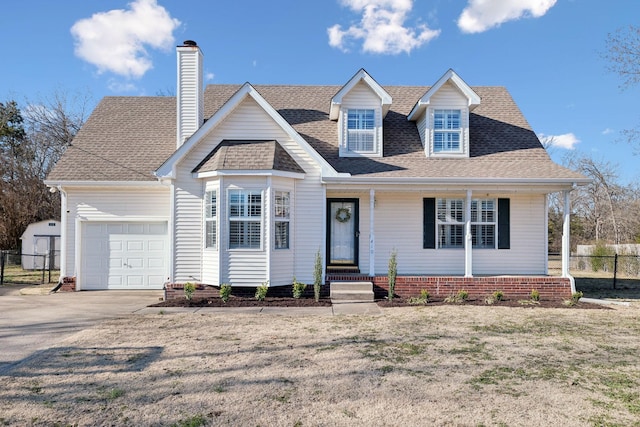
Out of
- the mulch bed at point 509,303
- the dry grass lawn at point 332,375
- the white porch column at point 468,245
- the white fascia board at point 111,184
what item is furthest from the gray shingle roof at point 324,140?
the dry grass lawn at point 332,375

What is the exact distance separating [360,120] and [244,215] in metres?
4.68

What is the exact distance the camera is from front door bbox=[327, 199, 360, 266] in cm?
1223

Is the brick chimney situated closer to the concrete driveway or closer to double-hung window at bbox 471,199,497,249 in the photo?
the concrete driveway

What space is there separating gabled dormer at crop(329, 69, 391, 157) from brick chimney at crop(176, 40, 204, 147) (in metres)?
4.00

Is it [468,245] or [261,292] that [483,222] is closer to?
[468,245]

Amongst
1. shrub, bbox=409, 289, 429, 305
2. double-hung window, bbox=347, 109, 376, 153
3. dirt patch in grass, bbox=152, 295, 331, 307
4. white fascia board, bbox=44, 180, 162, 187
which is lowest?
dirt patch in grass, bbox=152, 295, 331, 307

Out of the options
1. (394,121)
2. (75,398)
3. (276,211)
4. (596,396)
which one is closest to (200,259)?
(276,211)

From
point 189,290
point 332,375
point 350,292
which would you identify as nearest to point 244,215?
point 189,290

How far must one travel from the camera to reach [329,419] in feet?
12.8

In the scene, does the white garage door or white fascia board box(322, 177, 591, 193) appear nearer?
white fascia board box(322, 177, 591, 193)

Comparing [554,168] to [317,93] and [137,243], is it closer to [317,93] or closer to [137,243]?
[317,93]

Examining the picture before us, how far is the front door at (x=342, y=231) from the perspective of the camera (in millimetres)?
12227

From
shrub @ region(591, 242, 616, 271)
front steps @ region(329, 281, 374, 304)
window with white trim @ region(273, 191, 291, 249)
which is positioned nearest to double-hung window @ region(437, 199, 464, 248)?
front steps @ region(329, 281, 374, 304)

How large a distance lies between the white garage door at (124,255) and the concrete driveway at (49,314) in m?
0.44
